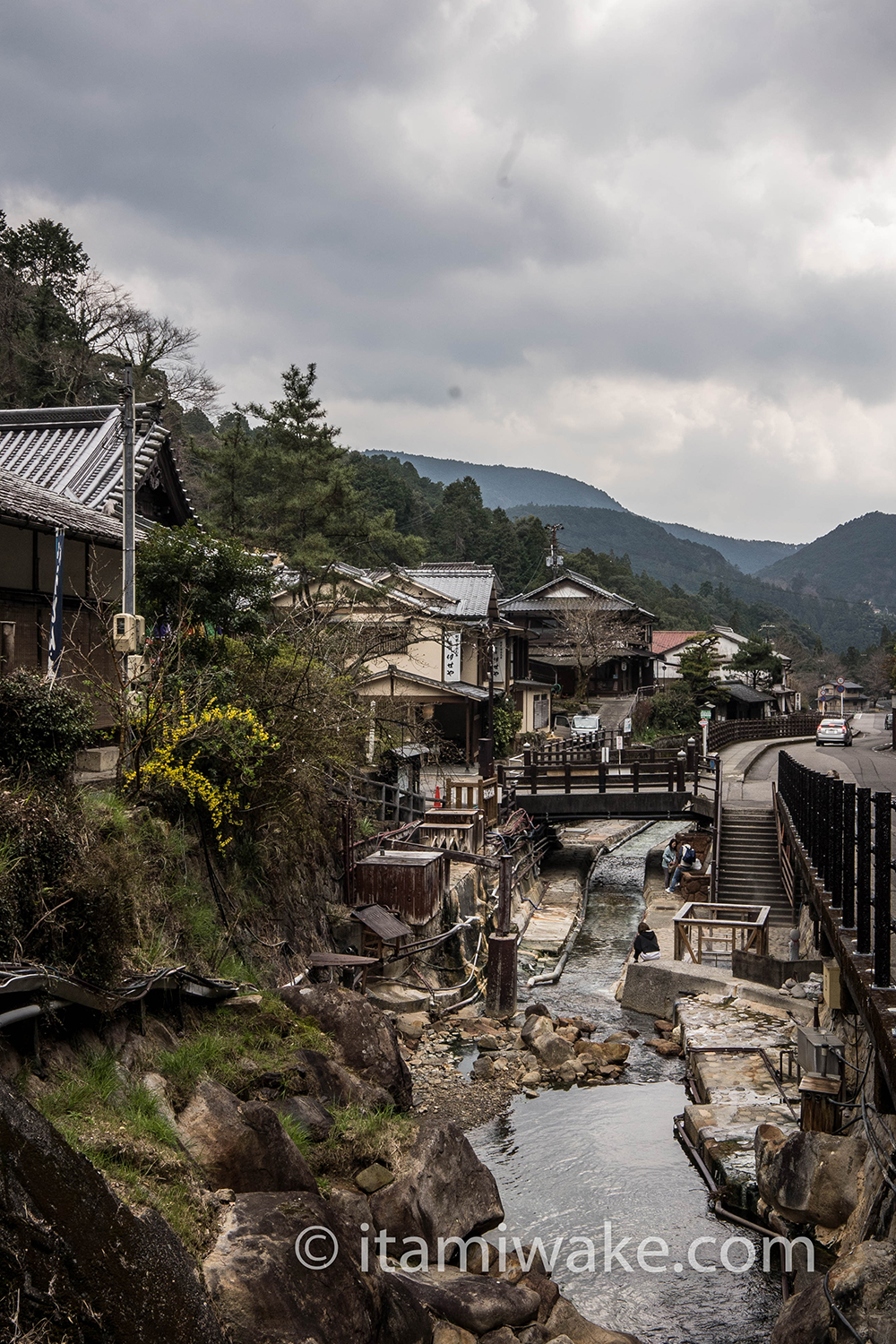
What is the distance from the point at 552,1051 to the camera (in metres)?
17.8

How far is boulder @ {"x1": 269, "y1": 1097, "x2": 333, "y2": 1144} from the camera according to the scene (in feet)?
34.3

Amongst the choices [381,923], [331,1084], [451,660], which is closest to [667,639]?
[451,660]

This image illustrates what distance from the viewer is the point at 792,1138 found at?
1059cm

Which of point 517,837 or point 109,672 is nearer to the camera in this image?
point 109,672

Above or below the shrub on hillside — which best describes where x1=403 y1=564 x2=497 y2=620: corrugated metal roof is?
above

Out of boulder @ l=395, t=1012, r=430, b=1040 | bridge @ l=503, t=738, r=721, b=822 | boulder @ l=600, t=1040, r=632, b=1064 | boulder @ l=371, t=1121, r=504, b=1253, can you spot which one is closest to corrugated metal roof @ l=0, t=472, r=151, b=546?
boulder @ l=371, t=1121, r=504, b=1253

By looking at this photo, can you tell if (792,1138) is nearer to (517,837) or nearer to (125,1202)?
(125,1202)

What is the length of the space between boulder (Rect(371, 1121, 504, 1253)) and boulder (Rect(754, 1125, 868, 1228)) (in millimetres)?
3288

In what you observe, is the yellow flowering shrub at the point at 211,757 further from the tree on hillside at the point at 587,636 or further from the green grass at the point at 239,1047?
the tree on hillside at the point at 587,636

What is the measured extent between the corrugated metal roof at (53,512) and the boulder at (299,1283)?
378 inches

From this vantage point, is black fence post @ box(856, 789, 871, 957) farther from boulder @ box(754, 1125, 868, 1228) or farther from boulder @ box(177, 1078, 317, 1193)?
boulder @ box(177, 1078, 317, 1193)

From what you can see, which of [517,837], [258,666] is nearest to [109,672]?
[258,666]

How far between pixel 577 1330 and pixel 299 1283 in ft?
11.6

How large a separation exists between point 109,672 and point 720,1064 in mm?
12259
